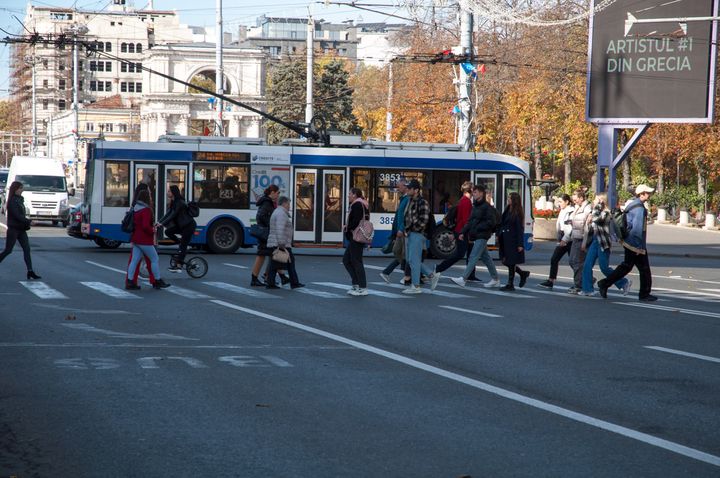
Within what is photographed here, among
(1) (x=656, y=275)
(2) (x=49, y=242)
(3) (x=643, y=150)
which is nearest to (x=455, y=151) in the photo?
(1) (x=656, y=275)

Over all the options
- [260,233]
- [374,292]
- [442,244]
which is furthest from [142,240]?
[442,244]

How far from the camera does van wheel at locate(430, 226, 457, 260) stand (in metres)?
30.8

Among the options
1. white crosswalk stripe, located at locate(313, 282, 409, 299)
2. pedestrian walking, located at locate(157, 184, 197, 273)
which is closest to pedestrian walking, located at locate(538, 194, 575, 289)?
white crosswalk stripe, located at locate(313, 282, 409, 299)

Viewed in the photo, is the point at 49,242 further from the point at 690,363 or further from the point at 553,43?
the point at 553,43

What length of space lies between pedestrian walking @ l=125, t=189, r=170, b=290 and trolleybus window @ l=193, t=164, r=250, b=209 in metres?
12.5

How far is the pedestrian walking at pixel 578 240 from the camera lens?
18844 millimetres

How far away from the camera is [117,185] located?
1188 inches

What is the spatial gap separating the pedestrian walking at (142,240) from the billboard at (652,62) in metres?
16.1

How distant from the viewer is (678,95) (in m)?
30.7

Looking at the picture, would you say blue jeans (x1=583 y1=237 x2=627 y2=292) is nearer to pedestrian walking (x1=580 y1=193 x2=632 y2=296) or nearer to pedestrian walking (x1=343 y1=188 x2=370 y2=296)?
pedestrian walking (x1=580 y1=193 x2=632 y2=296)

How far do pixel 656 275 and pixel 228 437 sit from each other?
20068mm

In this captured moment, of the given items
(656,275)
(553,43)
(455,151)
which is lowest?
(656,275)

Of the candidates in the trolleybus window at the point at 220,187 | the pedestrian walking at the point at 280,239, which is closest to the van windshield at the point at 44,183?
the trolleybus window at the point at 220,187

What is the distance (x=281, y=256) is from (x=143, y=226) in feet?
7.37
